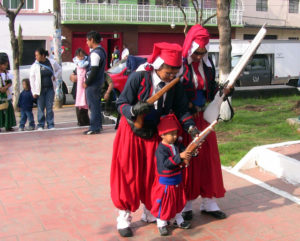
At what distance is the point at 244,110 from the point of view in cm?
1207

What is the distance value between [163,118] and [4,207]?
2139 mm

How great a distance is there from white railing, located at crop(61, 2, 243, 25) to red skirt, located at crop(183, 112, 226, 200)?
2429 cm

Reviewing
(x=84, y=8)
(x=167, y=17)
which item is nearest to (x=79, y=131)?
(x=84, y=8)

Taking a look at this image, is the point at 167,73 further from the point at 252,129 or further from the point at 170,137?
the point at 252,129

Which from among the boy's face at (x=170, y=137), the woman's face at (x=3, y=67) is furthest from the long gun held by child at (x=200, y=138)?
the woman's face at (x=3, y=67)

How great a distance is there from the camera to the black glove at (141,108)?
380 centimetres

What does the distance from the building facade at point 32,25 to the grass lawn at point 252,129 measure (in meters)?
16.7

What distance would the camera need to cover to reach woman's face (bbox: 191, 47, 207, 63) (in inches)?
170

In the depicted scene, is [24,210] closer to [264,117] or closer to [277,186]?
[277,186]

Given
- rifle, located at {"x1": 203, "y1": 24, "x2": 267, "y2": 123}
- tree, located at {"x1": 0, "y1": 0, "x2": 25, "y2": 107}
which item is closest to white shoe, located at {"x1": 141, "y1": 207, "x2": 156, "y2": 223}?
rifle, located at {"x1": 203, "y1": 24, "x2": 267, "y2": 123}

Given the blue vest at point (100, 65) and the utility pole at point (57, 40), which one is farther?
the utility pole at point (57, 40)

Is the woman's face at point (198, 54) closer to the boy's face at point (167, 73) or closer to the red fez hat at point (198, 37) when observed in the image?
the red fez hat at point (198, 37)

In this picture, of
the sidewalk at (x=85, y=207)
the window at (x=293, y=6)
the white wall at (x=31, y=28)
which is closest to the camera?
the sidewalk at (x=85, y=207)

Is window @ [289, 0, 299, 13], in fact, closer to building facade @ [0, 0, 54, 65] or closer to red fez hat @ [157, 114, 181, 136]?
building facade @ [0, 0, 54, 65]
